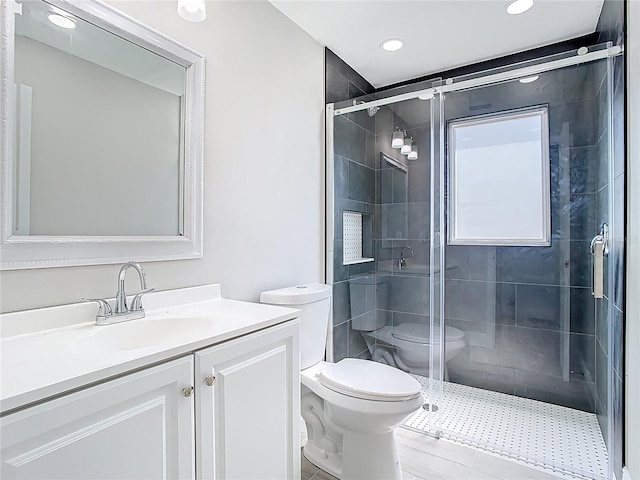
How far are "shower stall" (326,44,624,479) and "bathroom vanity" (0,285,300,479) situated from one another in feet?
3.82

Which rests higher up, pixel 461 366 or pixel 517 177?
pixel 517 177

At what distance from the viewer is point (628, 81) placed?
1477 millimetres

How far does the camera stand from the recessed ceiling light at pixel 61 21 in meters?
1.09

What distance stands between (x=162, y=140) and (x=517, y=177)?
90.2 inches

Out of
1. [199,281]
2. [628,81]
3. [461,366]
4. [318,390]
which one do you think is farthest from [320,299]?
[628,81]

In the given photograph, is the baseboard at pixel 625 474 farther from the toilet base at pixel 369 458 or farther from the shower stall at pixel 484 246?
the toilet base at pixel 369 458

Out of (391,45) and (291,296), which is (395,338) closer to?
(291,296)

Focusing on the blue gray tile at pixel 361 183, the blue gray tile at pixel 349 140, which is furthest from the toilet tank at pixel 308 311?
the blue gray tile at pixel 349 140

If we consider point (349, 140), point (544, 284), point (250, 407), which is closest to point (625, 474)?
point (544, 284)

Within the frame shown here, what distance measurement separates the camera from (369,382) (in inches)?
61.5

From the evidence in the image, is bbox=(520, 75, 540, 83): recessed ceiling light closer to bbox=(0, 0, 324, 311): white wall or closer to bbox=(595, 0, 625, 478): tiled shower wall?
bbox=(595, 0, 625, 478): tiled shower wall

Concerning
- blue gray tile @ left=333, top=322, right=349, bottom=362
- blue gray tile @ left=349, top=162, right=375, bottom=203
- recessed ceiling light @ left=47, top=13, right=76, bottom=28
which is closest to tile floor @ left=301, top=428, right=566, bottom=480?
blue gray tile @ left=333, top=322, right=349, bottom=362

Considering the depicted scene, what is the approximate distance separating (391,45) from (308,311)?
1.80 m

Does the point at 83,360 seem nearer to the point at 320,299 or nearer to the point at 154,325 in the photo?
the point at 154,325
